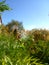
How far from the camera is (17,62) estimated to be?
5.15 metres

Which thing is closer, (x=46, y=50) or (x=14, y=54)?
(x=14, y=54)

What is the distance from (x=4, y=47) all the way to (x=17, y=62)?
1.68 ft

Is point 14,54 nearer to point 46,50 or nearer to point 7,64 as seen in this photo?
point 7,64

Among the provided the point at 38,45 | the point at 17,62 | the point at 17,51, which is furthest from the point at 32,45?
the point at 17,62

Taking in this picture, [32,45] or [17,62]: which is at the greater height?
[32,45]

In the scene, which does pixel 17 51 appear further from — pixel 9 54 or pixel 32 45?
pixel 32 45

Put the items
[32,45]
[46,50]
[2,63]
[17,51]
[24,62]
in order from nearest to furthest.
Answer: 1. [2,63]
2. [24,62]
3. [17,51]
4. [46,50]
5. [32,45]

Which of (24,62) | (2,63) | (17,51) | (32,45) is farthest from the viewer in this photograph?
(32,45)

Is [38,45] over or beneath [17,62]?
over

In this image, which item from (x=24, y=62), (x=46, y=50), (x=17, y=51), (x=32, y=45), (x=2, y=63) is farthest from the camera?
(x=32, y=45)

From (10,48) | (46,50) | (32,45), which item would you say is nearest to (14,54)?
(10,48)

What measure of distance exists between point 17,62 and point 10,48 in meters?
0.59

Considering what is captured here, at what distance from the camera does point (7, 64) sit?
5039 millimetres

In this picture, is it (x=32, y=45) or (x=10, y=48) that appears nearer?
(x=10, y=48)
